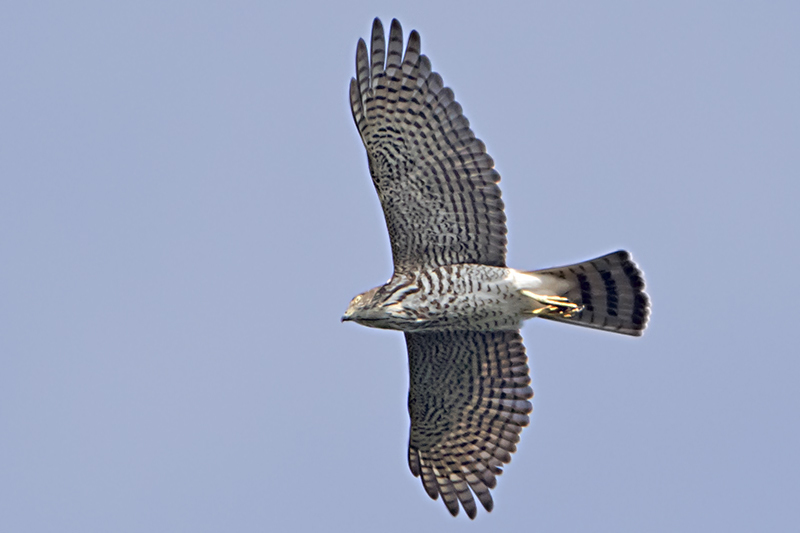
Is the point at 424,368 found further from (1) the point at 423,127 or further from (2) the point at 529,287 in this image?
(1) the point at 423,127

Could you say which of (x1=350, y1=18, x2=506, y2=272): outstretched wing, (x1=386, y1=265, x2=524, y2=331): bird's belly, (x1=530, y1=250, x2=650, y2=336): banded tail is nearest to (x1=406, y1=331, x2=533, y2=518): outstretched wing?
(x1=386, y1=265, x2=524, y2=331): bird's belly

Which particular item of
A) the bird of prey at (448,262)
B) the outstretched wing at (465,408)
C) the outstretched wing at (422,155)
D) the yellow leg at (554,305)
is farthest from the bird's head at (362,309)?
the yellow leg at (554,305)

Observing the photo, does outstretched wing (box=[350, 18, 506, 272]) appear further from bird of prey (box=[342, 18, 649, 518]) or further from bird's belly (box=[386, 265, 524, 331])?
bird's belly (box=[386, 265, 524, 331])

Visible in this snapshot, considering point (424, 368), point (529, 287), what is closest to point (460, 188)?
point (529, 287)

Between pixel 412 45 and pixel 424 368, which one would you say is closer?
pixel 412 45

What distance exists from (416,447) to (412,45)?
436 centimetres

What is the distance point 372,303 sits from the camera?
12.6m

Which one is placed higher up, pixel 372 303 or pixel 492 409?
pixel 372 303

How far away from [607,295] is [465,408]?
1960 millimetres

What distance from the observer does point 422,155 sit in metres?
12.5

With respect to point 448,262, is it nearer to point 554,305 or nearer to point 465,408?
point 554,305

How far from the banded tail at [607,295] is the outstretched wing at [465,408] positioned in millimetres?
745

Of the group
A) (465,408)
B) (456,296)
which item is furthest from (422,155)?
(465,408)

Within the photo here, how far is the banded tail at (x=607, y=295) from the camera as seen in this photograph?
1306cm
